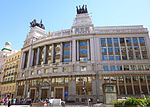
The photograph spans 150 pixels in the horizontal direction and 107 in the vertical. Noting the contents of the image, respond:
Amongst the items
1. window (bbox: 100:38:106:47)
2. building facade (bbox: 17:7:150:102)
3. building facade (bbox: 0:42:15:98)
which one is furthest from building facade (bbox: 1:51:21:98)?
window (bbox: 100:38:106:47)

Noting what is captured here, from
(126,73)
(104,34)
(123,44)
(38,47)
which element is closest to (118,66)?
(126,73)

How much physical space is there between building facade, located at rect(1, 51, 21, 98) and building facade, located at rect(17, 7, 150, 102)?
21.9 feet

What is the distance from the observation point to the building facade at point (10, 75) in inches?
2667

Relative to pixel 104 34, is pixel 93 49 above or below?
below

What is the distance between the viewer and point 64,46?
191 ft

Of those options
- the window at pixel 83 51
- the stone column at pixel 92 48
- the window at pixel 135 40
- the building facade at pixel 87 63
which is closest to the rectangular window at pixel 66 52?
the building facade at pixel 87 63

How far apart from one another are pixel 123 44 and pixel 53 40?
25.3 meters

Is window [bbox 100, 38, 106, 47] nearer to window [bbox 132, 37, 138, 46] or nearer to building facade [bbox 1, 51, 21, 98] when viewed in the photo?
window [bbox 132, 37, 138, 46]

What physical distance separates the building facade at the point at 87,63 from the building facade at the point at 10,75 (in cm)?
667

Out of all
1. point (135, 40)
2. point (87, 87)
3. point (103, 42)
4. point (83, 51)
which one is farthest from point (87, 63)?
point (135, 40)

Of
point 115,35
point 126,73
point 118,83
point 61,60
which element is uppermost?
point 115,35

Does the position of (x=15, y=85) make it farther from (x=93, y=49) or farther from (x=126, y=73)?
(x=126, y=73)

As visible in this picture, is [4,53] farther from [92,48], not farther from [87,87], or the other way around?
[87,87]

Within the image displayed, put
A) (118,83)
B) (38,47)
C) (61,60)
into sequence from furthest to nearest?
(38,47), (61,60), (118,83)
